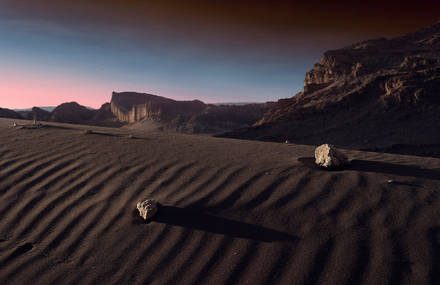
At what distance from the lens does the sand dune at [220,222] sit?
2.34 meters

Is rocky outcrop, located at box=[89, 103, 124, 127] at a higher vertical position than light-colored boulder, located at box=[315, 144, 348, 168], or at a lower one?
higher

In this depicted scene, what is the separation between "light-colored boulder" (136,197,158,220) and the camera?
115 inches

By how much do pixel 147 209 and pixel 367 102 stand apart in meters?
19.4

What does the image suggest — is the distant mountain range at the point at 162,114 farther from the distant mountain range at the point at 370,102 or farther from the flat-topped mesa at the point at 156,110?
the distant mountain range at the point at 370,102

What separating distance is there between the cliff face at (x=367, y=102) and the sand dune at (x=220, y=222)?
503 inches

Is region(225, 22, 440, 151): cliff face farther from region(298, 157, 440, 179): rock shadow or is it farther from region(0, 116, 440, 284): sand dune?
region(0, 116, 440, 284): sand dune

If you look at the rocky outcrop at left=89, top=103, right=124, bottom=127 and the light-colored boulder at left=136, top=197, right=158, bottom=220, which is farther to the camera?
the rocky outcrop at left=89, top=103, right=124, bottom=127

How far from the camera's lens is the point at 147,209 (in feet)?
9.60

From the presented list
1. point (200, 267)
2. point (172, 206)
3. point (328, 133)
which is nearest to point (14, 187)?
point (172, 206)

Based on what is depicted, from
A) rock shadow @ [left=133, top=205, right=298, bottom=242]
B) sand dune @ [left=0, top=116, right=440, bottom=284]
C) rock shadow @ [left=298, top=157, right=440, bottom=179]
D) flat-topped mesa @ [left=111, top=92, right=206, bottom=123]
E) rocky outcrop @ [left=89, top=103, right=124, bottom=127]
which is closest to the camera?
sand dune @ [left=0, top=116, right=440, bottom=284]

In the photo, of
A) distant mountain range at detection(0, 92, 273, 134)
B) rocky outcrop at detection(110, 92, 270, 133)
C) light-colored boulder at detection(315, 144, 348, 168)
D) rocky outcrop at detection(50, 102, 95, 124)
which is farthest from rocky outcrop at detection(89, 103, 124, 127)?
light-colored boulder at detection(315, 144, 348, 168)

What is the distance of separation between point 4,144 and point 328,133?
1599 centimetres

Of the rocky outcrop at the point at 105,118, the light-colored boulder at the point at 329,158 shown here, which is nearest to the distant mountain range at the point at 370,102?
the light-colored boulder at the point at 329,158

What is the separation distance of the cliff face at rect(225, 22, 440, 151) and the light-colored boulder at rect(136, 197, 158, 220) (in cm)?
1418
